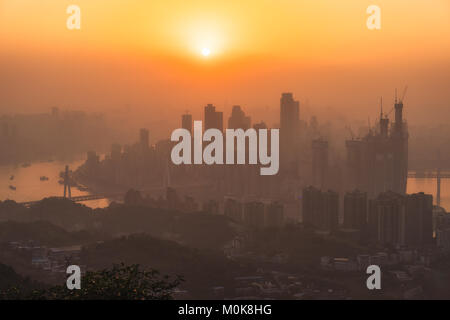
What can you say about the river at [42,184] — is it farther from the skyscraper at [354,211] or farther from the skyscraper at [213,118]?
the skyscraper at [354,211]

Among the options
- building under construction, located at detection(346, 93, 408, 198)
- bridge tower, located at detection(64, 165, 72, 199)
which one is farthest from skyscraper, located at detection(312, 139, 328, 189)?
bridge tower, located at detection(64, 165, 72, 199)

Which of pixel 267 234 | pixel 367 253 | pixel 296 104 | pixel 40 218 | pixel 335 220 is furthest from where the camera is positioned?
pixel 296 104

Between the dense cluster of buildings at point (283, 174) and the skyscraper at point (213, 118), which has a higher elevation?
the skyscraper at point (213, 118)

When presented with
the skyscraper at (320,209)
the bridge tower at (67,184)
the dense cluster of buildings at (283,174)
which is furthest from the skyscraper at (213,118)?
the skyscraper at (320,209)

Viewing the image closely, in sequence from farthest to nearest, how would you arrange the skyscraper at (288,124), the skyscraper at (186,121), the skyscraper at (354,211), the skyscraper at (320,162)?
the skyscraper at (288,124) → the skyscraper at (186,121) → the skyscraper at (320,162) → the skyscraper at (354,211)
